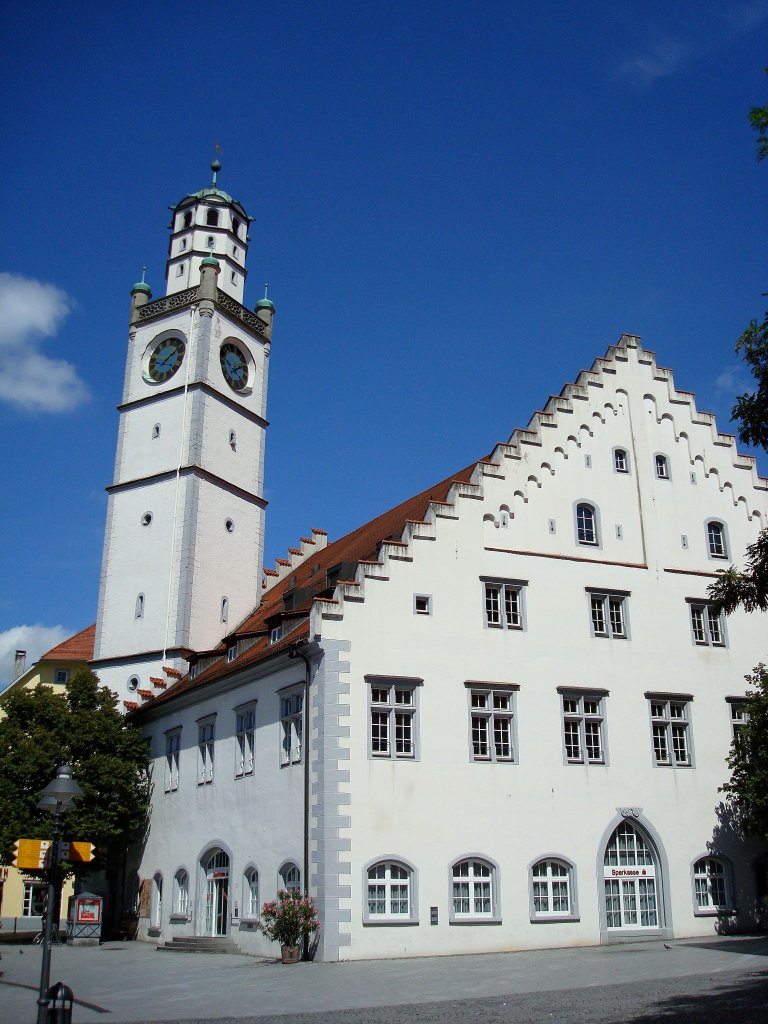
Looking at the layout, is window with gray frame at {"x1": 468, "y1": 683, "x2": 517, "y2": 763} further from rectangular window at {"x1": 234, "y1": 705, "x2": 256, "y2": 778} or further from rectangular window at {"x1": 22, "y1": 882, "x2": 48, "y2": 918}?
rectangular window at {"x1": 22, "y1": 882, "x2": 48, "y2": 918}

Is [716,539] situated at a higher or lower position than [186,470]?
lower

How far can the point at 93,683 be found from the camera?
3853 cm

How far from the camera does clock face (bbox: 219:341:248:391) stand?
4731 centimetres

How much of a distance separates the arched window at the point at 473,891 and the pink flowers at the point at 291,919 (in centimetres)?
383

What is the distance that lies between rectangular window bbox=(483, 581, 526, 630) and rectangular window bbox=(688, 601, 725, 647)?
6.18m

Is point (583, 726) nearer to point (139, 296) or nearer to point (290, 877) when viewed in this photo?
point (290, 877)

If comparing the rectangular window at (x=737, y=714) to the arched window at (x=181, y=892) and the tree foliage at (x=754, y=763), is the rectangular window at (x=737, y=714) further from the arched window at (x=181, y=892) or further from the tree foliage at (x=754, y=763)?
the arched window at (x=181, y=892)

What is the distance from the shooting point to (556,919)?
90.0 feet

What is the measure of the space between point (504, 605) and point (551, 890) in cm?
776

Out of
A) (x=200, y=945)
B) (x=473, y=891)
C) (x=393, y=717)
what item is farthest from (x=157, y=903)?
(x=393, y=717)

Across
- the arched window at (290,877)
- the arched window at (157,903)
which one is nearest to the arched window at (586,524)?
the arched window at (290,877)

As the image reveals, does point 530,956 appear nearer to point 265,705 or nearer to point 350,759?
point 350,759

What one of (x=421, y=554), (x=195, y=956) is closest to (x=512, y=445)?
(x=421, y=554)

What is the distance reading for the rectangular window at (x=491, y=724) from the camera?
1103 inches
